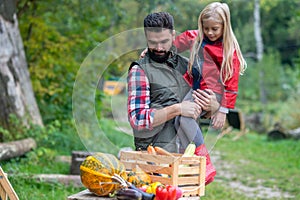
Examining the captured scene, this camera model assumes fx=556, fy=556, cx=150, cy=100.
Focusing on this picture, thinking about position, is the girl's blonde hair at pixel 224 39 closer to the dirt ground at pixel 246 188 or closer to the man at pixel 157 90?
the man at pixel 157 90

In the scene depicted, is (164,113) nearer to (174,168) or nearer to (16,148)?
(174,168)

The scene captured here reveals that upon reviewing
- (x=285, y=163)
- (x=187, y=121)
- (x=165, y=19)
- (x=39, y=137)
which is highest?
(x=165, y=19)

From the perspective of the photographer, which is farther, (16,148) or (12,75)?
(12,75)

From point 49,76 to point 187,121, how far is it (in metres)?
5.75

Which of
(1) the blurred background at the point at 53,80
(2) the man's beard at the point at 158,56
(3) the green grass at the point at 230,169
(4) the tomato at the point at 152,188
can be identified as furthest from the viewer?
(1) the blurred background at the point at 53,80

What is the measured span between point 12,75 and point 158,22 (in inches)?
193

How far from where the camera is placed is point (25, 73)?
8.07m

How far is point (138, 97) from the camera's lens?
3.31 meters

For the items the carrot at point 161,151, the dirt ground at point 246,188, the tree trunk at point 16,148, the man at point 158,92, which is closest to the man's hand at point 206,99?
the man at point 158,92

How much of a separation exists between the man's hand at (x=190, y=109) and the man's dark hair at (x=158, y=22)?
0.47 m

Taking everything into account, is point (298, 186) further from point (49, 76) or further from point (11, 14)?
point (11, 14)

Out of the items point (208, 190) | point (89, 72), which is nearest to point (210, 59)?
point (208, 190)

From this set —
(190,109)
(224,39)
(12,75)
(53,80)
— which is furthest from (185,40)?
(53,80)

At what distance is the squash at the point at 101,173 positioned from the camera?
10.3 ft
